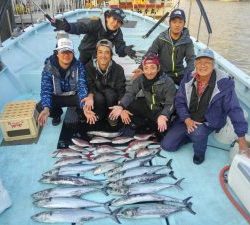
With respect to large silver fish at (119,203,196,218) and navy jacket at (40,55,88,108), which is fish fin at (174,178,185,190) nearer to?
large silver fish at (119,203,196,218)

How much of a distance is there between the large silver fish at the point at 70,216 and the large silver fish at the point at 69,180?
17.3 inches

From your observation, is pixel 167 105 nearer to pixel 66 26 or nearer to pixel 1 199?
pixel 66 26

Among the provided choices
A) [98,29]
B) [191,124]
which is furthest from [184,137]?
[98,29]

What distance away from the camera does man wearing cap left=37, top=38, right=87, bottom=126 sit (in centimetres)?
427

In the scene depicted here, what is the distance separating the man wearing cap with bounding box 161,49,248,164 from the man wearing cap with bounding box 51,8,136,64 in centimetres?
175

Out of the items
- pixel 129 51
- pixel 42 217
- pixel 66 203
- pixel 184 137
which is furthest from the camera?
pixel 129 51

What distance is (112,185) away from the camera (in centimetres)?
330

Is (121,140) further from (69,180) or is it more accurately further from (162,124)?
(69,180)

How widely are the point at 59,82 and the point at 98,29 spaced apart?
1.31m

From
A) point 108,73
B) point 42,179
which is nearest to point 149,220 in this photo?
point 42,179

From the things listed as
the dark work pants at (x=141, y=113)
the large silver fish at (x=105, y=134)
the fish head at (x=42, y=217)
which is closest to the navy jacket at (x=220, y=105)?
the dark work pants at (x=141, y=113)

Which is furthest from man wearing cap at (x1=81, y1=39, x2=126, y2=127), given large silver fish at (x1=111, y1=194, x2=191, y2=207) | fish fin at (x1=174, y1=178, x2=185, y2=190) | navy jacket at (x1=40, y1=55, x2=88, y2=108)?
large silver fish at (x1=111, y1=194, x2=191, y2=207)

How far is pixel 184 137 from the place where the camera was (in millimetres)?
4059

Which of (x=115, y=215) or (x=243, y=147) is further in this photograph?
(x=243, y=147)
